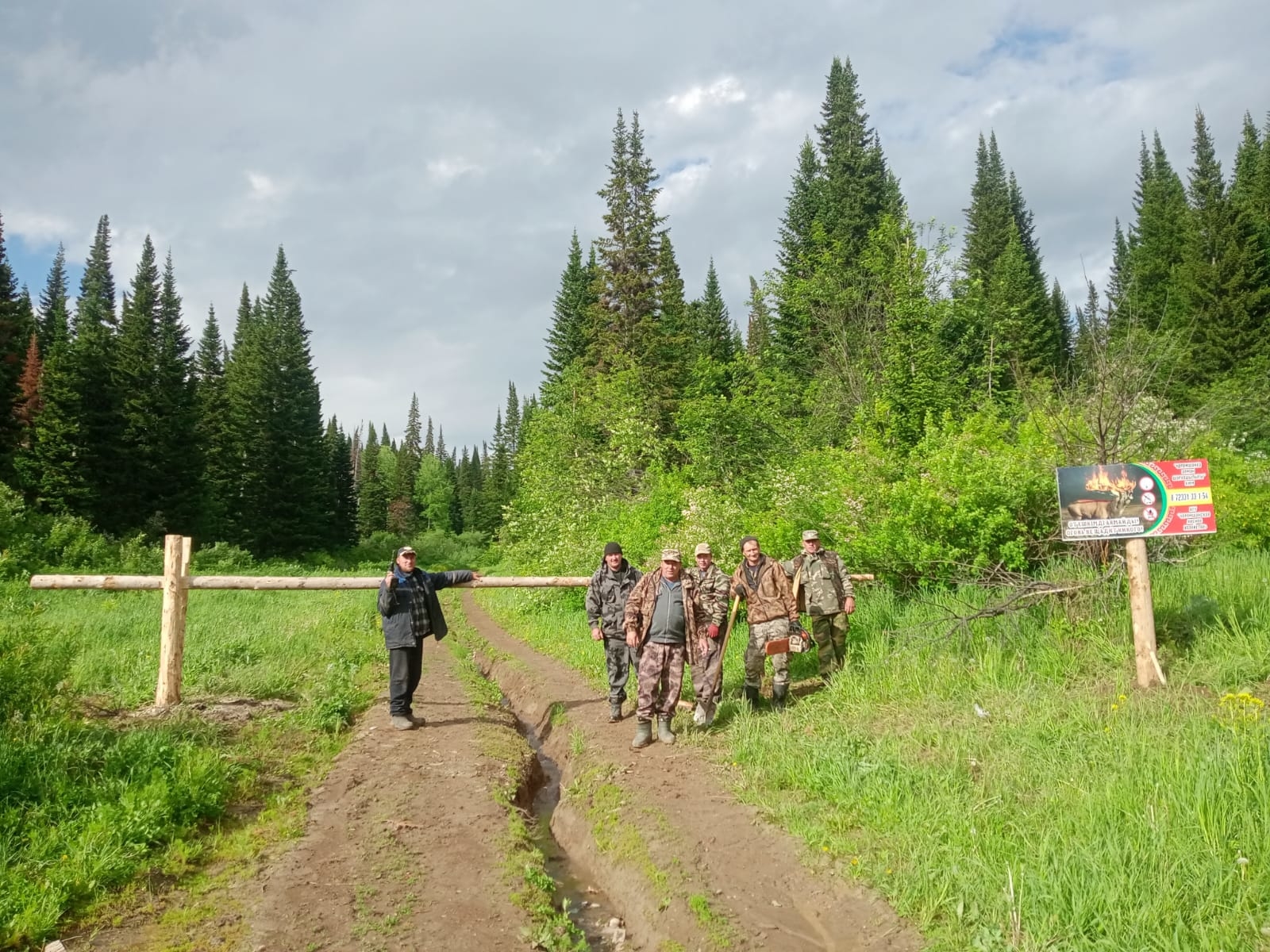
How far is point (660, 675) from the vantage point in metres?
8.08

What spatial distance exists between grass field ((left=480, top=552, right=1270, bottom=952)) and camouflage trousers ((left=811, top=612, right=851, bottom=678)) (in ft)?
0.84

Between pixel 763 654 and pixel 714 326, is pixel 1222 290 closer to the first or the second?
pixel 714 326

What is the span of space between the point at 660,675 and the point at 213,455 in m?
48.1

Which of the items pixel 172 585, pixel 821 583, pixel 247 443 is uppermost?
pixel 247 443

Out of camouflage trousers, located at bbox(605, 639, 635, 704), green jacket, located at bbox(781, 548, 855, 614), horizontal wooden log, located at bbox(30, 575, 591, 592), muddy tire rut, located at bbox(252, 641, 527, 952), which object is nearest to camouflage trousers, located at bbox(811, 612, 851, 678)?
green jacket, located at bbox(781, 548, 855, 614)

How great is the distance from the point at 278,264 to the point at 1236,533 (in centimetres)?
6886

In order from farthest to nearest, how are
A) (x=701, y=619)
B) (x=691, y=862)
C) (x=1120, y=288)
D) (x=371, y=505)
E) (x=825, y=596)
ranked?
1. (x=371, y=505)
2. (x=1120, y=288)
3. (x=825, y=596)
4. (x=701, y=619)
5. (x=691, y=862)

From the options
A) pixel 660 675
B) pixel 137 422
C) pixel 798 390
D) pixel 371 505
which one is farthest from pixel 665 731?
pixel 371 505

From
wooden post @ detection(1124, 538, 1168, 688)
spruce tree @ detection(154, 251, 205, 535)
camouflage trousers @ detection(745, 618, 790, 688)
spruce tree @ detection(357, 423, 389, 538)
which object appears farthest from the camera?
spruce tree @ detection(357, 423, 389, 538)

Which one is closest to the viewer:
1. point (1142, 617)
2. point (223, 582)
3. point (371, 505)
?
point (1142, 617)

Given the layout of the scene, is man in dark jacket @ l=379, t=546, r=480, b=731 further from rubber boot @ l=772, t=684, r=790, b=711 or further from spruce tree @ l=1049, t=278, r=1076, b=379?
spruce tree @ l=1049, t=278, r=1076, b=379

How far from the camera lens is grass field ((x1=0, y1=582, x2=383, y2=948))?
473 cm

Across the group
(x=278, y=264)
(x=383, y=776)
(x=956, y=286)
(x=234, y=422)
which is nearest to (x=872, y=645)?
(x=383, y=776)

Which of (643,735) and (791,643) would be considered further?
(791,643)
